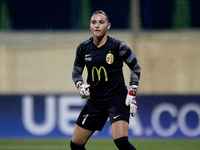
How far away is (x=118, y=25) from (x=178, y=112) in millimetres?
6336

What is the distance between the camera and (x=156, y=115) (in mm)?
Answer: 10477

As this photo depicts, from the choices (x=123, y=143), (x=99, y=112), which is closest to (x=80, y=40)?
(x=99, y=112)

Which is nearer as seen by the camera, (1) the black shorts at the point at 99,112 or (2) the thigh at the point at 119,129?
(2) the thigh at the point at 119,129

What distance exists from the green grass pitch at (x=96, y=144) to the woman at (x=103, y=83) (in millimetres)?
3553

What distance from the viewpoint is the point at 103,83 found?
17.6 ft

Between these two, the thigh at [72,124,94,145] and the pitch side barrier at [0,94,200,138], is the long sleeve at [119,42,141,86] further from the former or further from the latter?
the pitch side barrier at [0,94,200,138]

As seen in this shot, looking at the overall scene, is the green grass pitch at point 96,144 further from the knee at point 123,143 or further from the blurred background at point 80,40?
the blurred background at point 80,40

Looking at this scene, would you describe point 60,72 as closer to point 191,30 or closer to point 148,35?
point 148,35

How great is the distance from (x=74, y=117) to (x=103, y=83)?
516cm

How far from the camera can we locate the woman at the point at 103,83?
530 cm

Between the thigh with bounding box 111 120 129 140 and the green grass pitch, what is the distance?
369 cm

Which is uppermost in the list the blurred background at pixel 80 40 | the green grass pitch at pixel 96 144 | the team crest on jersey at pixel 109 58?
the team crest on jersey at pixel 109 58

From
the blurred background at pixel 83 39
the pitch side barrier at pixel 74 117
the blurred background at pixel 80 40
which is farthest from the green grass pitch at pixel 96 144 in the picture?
the blurred background at pixel 80 40

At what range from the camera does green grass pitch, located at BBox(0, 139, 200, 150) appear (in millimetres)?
8883
